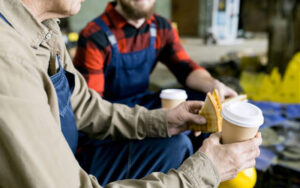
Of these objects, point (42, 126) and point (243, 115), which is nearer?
point (42, 126)

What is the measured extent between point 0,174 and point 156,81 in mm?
3753

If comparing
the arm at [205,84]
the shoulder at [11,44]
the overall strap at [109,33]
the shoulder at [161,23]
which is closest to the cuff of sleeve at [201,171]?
the shoulder at [11,44]

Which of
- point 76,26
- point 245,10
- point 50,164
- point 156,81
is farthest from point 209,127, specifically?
point 245,10

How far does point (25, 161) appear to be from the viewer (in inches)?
23.0

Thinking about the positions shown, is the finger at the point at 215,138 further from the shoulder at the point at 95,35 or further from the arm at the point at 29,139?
the shoulder at the point at 95,35

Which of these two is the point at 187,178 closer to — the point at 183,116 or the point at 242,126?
the point at 242,126

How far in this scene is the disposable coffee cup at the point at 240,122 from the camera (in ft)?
2.96

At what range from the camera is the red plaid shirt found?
1.91 m

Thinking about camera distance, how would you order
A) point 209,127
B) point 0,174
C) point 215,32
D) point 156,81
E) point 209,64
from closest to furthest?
point 0,174 < point 209,127 < point 156,81 < point 209,64 < point 215,32

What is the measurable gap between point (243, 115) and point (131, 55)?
1306 mm

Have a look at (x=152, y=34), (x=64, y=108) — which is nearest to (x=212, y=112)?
(x=64, y=108)

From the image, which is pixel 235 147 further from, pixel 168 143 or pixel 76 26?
pixel 76 26

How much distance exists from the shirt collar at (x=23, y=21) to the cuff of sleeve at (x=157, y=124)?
2.20 feet

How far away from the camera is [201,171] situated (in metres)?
0.85
